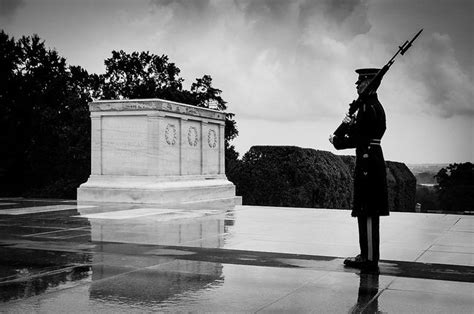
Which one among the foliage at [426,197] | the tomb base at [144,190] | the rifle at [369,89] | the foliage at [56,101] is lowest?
the foliage at [426,197]

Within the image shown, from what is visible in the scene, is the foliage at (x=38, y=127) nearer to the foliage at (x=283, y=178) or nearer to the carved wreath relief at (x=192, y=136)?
the foliage at (x=283, y=178)

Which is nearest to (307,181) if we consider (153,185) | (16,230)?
(153,185)

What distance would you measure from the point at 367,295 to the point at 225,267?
154cm

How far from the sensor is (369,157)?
5.82 metres

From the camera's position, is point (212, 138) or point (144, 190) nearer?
point (144, 190)

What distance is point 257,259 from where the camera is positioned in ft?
20.0

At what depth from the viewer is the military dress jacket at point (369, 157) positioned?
579cm

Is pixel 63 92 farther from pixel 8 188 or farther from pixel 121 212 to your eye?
pixel 121 212

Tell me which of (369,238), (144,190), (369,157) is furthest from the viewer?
(144,190)

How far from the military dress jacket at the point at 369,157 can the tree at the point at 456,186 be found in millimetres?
35160

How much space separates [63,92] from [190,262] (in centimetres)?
3431

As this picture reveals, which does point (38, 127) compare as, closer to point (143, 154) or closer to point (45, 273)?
point (143, 154)

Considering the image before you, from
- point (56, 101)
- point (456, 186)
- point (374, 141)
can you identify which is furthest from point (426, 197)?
point (374, 141)

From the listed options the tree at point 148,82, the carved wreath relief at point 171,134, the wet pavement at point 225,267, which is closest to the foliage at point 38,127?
the tree at point 148,82
